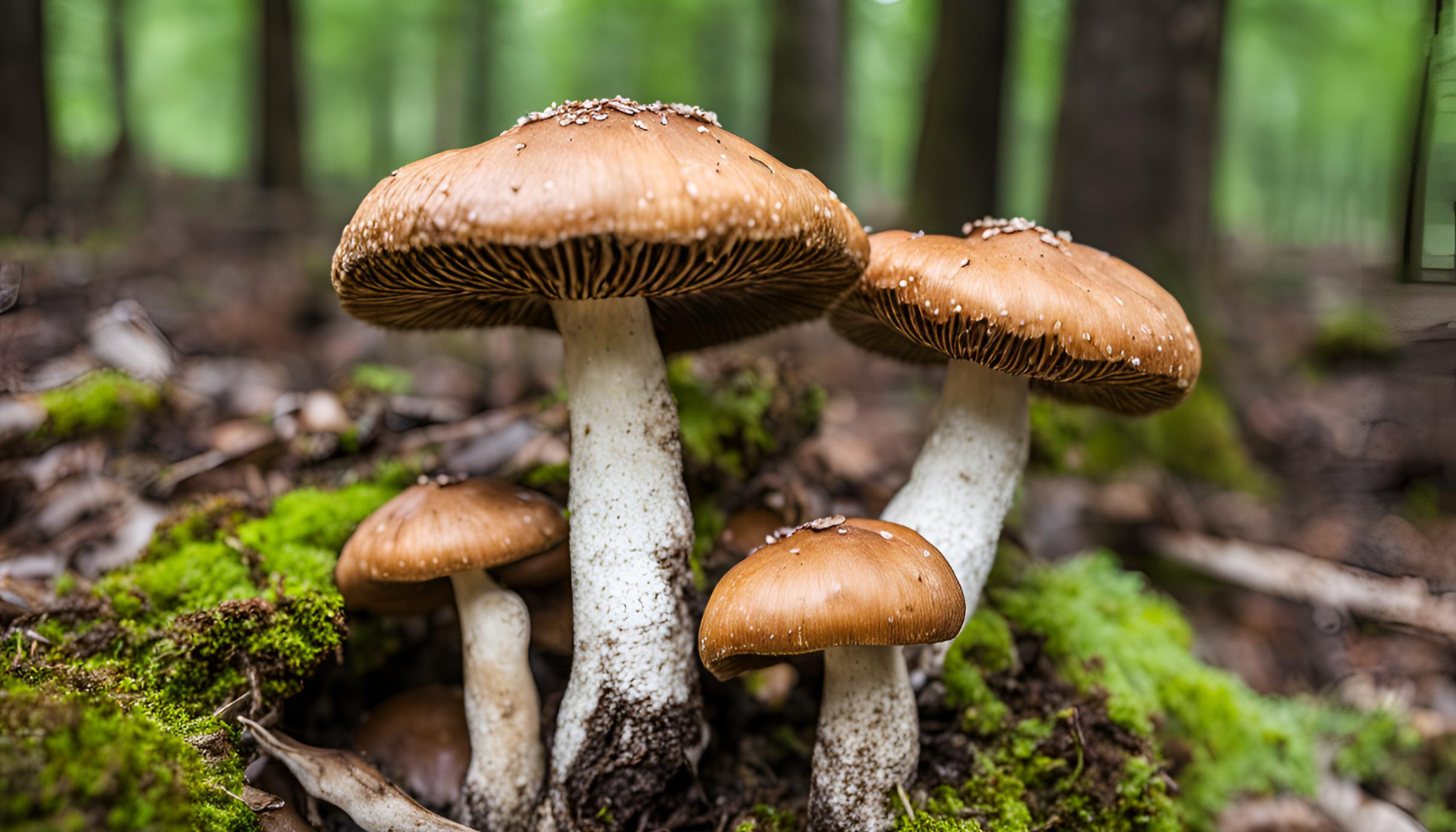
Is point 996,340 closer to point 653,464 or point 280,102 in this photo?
point 653,464

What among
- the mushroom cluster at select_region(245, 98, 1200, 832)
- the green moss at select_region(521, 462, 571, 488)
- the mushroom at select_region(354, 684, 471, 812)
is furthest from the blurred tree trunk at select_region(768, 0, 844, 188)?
the mushroom at select_region(354, 684, 471, 812)

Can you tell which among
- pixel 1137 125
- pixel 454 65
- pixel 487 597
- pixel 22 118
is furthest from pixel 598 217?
pixel 454 65

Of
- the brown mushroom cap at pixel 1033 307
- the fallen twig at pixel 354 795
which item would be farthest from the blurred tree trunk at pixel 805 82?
the fallen twig at pixel 354 795

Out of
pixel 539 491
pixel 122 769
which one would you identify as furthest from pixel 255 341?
pixel 122 769

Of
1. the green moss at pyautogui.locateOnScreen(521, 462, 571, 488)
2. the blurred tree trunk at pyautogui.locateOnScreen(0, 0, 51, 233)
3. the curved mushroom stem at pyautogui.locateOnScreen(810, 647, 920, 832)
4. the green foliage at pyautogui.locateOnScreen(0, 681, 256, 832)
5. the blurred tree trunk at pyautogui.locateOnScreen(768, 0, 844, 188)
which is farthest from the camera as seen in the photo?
the blurred tree trunk at pyautogui.locateOnScreen(768, 0, 844, 188)

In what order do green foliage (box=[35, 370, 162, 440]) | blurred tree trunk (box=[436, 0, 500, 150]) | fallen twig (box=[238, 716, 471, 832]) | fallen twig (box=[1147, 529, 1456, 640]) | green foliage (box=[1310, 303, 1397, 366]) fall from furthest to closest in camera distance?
blurred tree trunk (box=[436, 0, 500, 150]), green foliage (box=[1310, 303, 1397, 366]), fallen twig (box=[1147, 529, 1456, 640]), green foliage (box=[35, 370, 162, 440]), fallen twig (box=[238, 716, 471, 832])

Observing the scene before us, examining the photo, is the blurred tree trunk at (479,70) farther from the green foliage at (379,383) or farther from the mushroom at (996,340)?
the mushroom at (996,340)

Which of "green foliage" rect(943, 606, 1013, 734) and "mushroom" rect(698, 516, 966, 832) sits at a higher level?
"mushroom" rect(698, 516, 966, 832)

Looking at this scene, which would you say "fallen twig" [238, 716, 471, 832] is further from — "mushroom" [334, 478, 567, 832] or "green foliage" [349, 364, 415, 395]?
"green foliage" [349, 364, 415, 395]
